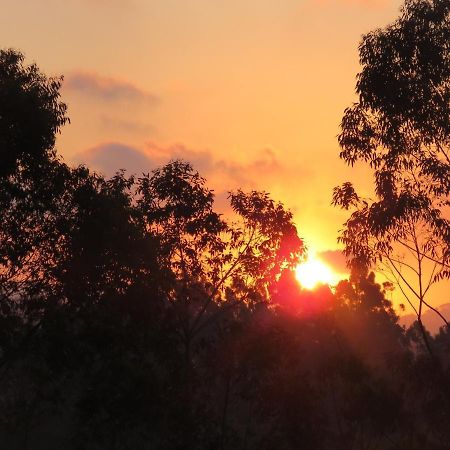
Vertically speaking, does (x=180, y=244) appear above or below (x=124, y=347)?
above

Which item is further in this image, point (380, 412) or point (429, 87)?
point (380, 412)

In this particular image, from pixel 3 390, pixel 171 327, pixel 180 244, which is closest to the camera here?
pixel 171 327

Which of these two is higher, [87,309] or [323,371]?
[323,371]

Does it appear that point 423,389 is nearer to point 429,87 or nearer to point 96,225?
point 429,87

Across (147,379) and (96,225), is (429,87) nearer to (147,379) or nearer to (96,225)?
(96,225)

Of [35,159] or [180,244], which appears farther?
[180,244]

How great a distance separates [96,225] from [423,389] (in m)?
17.1

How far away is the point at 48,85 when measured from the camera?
22.2 m

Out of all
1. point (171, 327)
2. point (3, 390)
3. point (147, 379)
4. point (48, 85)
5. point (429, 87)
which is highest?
point (3, 390)

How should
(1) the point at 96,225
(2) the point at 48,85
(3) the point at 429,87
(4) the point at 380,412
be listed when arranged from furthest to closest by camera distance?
(4) the point at 380,412
(3) the point at 429,87
(1) the point at 96,225
(2) the point at 48,85

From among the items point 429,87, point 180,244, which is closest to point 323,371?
point 180,244

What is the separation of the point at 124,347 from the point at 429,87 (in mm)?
15264

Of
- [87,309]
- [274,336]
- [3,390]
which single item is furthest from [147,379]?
[3,390]

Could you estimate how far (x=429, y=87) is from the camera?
25922 millimetres
